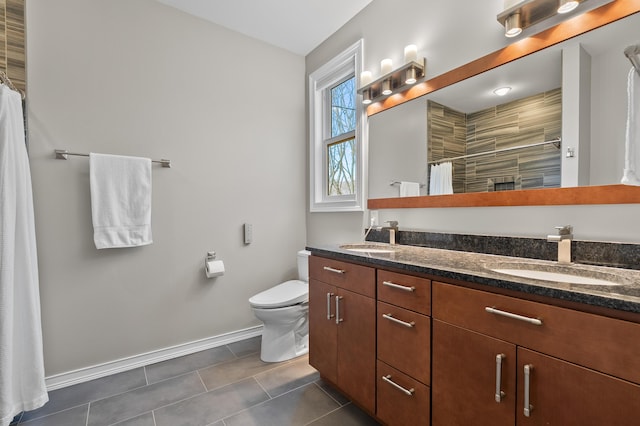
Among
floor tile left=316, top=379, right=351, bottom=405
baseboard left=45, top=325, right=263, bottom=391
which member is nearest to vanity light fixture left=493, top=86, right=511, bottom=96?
floor tile left=316, top=379, right=351, bottom=405

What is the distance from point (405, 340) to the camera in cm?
122

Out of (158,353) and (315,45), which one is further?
(315,45)

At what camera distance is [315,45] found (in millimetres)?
2719

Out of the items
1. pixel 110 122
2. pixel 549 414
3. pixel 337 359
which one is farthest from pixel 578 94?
pixel 110 122

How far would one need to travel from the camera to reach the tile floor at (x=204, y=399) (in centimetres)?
154

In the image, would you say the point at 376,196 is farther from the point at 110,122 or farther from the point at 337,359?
the point at 110,122

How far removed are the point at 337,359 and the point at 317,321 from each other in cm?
25

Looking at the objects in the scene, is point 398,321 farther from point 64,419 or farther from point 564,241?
point 64,419

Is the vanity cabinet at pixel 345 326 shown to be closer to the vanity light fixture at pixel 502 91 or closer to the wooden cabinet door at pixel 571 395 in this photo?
the wooden cabinet door at pixel 571 395

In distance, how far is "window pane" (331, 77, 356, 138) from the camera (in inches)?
101

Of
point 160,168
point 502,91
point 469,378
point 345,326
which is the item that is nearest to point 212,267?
point 160,168

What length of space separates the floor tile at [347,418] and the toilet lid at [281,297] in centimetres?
74

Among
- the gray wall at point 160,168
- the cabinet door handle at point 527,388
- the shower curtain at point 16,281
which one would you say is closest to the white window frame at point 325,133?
the gray wall at point 160,168

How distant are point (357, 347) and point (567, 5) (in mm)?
1776
